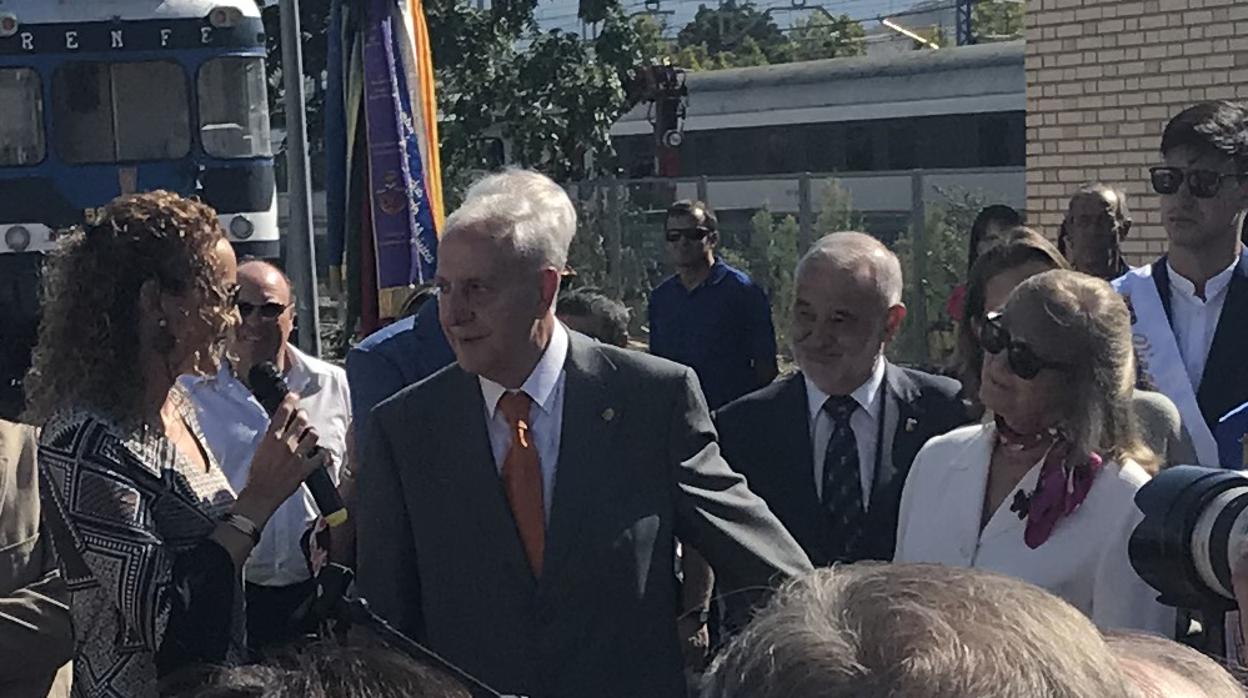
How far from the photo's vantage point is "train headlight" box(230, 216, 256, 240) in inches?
570

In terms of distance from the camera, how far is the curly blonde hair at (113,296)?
352cm

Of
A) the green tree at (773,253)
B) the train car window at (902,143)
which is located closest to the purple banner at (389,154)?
the green tree at (773,253)

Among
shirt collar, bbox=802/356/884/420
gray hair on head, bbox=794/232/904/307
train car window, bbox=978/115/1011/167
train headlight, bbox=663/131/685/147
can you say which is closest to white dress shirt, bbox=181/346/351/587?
shirt collar, bbox=802/356/884/420

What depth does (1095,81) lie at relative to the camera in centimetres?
932

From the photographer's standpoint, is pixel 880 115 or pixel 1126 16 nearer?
pixel 1126 16

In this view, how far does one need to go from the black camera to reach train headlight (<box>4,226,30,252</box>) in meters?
13.4

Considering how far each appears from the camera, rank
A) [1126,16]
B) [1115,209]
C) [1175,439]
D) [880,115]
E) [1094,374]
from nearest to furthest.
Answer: [1094,374] → [1175,439] → [1115,209] → [1126,16] → [880,115]

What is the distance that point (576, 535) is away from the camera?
353 centimetres

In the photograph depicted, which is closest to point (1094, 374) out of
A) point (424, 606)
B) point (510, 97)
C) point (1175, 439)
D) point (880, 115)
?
point (1175, 439)

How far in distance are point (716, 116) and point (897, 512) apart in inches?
950

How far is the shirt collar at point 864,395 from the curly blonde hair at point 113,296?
4.99ft

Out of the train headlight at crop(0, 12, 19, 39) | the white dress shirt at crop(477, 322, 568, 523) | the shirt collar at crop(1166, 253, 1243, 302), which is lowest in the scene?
the white dress shirt at crop(477, 322, 568, 523)

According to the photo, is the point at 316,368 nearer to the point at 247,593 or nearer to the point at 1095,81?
the point at 247,593

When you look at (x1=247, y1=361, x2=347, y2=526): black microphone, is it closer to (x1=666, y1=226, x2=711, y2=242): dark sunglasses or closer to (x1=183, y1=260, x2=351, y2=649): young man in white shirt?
(x1=183, y1=260, x2=351, y2=649): young man in white shirt
